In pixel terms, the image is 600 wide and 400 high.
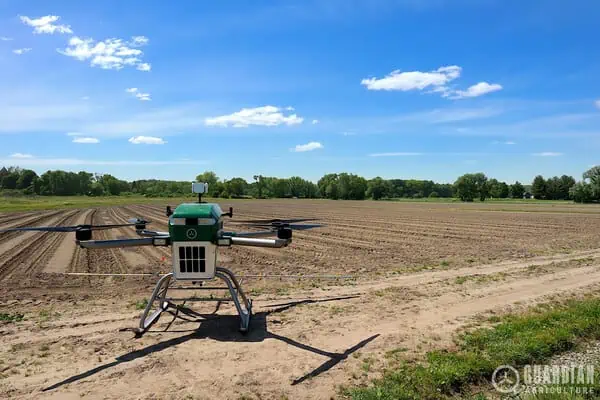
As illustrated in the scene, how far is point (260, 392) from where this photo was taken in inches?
172

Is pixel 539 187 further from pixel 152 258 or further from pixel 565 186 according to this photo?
pixel 152 258

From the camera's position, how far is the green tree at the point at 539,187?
118375 mm

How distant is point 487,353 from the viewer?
5.37 m

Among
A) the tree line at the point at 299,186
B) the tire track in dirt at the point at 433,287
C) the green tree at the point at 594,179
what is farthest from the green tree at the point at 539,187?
the tire track in dirt at the point at 433,287

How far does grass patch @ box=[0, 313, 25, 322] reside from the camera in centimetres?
703

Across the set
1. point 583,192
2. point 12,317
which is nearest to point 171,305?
point 12,317

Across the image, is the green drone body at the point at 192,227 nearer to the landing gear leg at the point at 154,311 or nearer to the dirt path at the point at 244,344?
the landing gear leg at the point at 154,311

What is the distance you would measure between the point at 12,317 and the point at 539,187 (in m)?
136

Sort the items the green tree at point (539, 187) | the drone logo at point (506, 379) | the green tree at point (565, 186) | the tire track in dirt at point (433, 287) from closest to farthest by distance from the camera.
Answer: the drone logo at point (506, 379) → the tire track in dirt at point (433, 287) → the green tree at point (565, 186) → the green tree at point (539, 187)

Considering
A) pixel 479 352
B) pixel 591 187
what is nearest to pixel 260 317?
pixel 479 352

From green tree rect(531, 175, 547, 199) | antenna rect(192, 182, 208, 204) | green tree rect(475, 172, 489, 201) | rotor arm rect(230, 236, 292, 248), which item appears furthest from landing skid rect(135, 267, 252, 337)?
green tree rect(531, 175, 547, 199)

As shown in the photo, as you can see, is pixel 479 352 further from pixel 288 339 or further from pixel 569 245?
pixel 569 245

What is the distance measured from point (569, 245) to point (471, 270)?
373 inches

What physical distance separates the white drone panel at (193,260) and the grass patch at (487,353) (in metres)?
2.51
